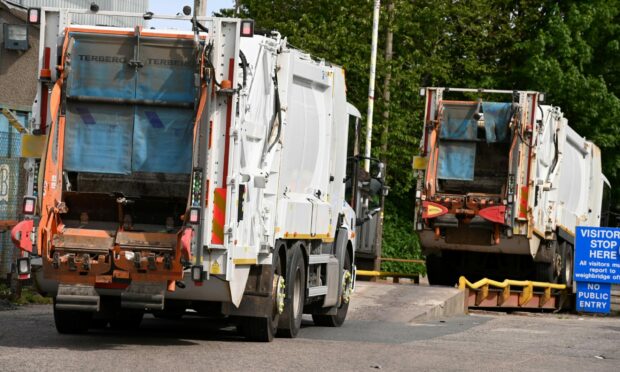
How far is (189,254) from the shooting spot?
1277 centimetres

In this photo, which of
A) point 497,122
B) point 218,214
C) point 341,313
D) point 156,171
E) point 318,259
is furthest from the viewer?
point 497,122

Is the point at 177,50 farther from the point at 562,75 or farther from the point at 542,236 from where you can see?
the point at 562,75

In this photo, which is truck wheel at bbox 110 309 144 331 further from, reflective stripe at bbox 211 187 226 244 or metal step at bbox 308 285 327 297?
reflective stripe at bbox 211 187 226 244

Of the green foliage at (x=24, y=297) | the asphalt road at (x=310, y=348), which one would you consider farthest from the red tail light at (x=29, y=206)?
the green foliage at (x=24, y=297)

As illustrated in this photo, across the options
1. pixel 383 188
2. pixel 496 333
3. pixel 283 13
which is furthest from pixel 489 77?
pixel 496 333

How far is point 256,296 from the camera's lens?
560 inches

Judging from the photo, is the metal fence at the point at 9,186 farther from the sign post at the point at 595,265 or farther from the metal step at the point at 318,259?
the sign post at the point at 595,265

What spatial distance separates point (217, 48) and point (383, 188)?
25.7 ft

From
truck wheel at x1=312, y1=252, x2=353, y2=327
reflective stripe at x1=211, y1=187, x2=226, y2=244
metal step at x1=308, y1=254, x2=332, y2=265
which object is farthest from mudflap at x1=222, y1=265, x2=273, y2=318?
truck wheel at x1=312, y1=252, x2=353, y2=327

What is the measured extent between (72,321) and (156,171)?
6.91ft

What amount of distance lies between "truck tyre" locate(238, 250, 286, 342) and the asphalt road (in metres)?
0.17

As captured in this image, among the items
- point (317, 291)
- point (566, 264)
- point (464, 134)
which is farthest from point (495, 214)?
point (317, 291)

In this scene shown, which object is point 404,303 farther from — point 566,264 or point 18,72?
point 18,72

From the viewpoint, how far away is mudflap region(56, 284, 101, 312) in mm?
12984
